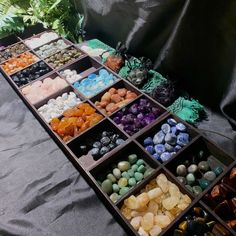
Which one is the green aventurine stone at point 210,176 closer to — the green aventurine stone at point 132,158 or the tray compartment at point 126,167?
the tray compartment at point 126,167

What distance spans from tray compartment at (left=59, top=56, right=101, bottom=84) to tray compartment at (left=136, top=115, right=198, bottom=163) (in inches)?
26.6

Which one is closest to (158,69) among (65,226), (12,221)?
(65,226)

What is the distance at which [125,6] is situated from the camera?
1752 mm

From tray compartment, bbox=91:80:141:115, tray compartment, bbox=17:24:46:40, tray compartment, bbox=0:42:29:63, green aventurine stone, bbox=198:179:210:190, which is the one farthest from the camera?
tray compartment, bbox=17:24:46:40

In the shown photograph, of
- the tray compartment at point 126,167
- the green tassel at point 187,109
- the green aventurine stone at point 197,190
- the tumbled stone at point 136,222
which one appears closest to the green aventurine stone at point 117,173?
the tray compartment at point 126,167

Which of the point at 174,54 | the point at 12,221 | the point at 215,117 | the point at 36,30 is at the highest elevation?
the point at 174,54

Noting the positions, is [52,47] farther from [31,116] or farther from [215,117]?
[215,117]

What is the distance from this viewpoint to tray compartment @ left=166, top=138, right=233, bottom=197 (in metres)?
1.22

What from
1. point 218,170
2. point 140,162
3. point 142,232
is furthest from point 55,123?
point 218,170

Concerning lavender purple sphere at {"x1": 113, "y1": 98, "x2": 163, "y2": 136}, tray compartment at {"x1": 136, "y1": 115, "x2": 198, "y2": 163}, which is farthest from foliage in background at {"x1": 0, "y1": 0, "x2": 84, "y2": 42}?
tray compartment at {"x1": 136, "y1": 115, "x2": 198, "y2": 163}

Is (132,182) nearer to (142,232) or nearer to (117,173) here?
(117,173)

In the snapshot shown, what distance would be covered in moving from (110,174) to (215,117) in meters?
0.64

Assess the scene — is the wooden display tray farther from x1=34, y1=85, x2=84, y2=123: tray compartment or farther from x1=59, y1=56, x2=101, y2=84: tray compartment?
x1=59, y1=56, x2=101, y2=84: tray compartment

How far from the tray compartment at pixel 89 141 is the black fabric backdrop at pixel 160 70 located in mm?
78
